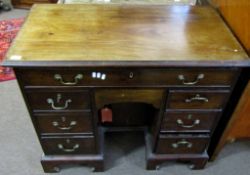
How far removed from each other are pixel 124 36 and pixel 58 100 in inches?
15.5

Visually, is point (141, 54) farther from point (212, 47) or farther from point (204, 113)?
point (204, 113)

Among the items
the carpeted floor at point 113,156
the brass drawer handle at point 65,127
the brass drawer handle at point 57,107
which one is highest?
the brass drawer handle at point 57,107

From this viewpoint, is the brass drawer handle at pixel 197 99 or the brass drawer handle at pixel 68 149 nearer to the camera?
the brass drawer handle at pixel 197 99

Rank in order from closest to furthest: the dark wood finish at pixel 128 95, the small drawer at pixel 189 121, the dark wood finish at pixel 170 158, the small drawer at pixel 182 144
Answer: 1. the dark wood finish at pixel 128 95
2. the small drawer at pixel 189 121
3. the small drawer at pixel 182 144
4. the dark wood finish at pixel 170 158

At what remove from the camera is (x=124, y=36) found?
1031 millimetres

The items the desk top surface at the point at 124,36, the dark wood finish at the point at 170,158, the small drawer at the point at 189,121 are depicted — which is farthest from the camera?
the dark wood finish at the point at 170,158

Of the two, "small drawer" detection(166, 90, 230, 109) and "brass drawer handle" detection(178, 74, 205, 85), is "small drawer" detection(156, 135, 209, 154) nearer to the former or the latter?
"small drawer" detection(166, 90, 230, 109)

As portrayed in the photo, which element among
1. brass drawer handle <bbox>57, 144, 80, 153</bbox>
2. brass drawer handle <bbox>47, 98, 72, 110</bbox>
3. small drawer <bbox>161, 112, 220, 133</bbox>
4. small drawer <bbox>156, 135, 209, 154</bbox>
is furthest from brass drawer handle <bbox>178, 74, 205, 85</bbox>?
brass drawer handle <bbox>57, 144, 80, 153</bbox>

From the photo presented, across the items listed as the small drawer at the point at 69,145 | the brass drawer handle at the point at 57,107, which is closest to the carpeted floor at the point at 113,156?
the small drawer at the point at 69,145

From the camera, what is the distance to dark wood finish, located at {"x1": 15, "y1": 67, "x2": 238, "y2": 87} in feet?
3.06

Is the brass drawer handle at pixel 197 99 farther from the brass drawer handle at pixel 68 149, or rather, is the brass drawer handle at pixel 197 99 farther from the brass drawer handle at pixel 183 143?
the brass drawer handle at pixel 68 149

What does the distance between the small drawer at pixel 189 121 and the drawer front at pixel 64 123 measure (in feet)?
1.22

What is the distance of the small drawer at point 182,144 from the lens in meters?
1.24

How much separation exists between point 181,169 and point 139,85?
0.72 m
